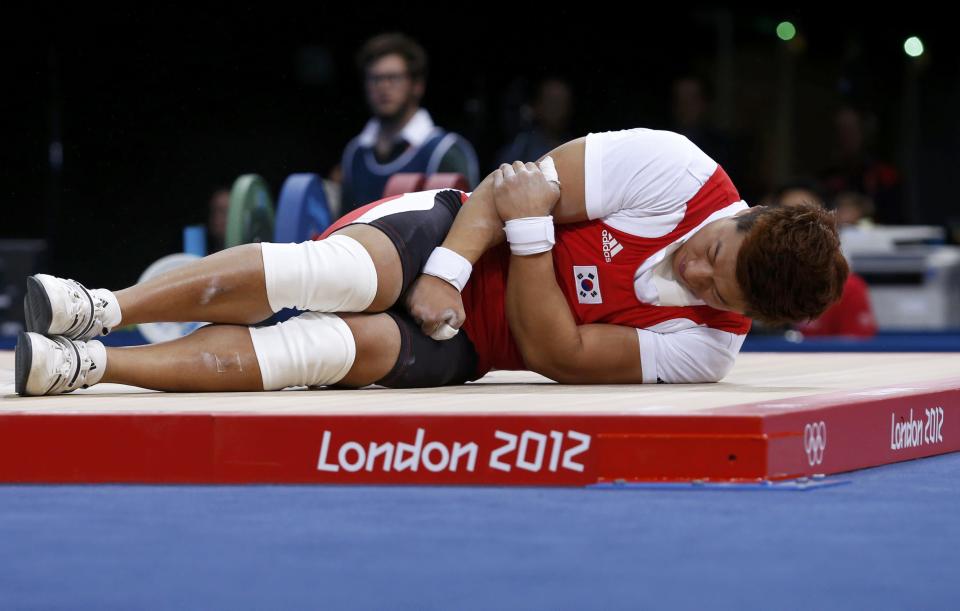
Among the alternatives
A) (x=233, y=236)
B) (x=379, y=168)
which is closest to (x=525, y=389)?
(x=233, y=236)

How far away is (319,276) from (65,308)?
0.39 m

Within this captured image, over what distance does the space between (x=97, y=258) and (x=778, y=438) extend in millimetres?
5746

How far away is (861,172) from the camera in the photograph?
308 inches

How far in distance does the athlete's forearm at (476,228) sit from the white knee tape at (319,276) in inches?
7.5

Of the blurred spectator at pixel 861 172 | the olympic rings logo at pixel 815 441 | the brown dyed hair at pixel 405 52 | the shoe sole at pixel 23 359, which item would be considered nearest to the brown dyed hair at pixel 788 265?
the olympic rings logo at pixel 815 441

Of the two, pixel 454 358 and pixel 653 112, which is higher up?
pixel 653 112

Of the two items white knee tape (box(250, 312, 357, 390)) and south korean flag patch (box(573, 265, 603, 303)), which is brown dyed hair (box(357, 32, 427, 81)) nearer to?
south korean flag patch (box(573, 265, 603, 303))

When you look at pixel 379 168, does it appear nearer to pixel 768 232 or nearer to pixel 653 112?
pixel 653 112

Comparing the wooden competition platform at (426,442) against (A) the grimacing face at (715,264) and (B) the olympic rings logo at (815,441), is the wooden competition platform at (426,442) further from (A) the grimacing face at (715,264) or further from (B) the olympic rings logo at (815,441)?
(A) the grimacing face at (715,264)

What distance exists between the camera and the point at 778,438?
1.81 m

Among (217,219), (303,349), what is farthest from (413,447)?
(217,219)

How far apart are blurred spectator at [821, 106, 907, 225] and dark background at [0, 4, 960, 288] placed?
11 cm

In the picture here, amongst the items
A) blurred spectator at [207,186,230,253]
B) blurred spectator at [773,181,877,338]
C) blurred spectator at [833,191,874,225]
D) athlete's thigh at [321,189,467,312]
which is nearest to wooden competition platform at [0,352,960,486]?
athlete's thigh at [321,189,467,312]

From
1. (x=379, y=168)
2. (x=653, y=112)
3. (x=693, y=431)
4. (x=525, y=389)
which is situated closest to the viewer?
(x=693, y=431)
